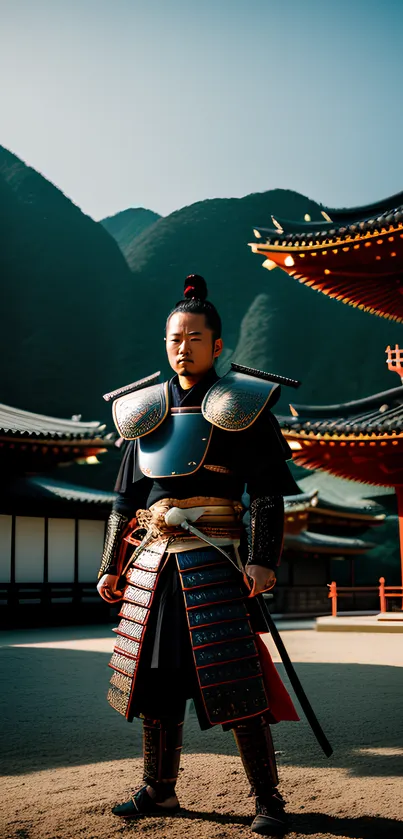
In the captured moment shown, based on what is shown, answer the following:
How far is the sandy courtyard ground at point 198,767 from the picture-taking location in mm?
2932

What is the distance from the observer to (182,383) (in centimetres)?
349

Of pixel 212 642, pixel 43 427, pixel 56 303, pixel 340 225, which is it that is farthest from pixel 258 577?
pixel 56 303

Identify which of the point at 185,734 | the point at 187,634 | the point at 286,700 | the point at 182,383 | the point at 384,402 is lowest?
the point at 185,734

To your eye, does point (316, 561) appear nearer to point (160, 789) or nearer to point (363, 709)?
point (363, 709)

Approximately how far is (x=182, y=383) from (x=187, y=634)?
1033mm

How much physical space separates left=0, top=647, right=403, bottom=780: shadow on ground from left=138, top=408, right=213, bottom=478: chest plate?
5.32ft

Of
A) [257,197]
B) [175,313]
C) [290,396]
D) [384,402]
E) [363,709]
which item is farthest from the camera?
[257,197]

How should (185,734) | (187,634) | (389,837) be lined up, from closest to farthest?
(389,837) → (187,634) → (185,734)

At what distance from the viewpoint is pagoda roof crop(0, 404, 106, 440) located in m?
14.8

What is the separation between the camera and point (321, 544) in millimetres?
22266

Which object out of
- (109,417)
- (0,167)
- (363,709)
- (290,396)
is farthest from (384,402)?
(0,167)

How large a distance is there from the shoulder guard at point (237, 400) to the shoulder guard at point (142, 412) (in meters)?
0.21

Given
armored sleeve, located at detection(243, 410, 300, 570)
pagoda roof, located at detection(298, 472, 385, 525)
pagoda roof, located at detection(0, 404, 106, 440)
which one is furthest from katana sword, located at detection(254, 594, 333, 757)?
pagoda roof, located at detection(298, 472, 385, 525)

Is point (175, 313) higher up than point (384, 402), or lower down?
lower down
